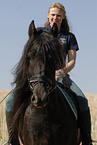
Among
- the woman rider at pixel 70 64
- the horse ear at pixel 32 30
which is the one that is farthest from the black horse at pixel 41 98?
the woman rider at pixel 70 64

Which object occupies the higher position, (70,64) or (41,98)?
(70,64)

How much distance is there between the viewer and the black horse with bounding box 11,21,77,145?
12.9ft

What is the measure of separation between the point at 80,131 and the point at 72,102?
29.2 inches

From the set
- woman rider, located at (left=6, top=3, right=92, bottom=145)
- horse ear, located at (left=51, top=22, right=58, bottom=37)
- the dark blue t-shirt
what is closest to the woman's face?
woman rider, located at (left=6, top=3, right=92, bottom=145)

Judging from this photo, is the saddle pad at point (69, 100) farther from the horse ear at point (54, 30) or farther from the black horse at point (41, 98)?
the horse ear at point (54, 30)

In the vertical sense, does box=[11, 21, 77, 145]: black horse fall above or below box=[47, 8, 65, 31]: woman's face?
below

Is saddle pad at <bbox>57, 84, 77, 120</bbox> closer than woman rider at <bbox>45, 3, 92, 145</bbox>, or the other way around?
saddle pad at <bbox>57, 84, 77, 120</bbox>

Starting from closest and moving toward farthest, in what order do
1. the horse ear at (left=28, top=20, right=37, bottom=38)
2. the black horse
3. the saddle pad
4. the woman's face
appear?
the black horse < the horse ear at (left=28, top=20, right=37, bottom=38) < the saddle pad < the woman's face

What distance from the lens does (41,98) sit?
3.68m

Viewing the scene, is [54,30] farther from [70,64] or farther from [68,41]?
[68,41]

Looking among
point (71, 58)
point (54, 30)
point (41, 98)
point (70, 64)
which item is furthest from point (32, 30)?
point (71, 58)

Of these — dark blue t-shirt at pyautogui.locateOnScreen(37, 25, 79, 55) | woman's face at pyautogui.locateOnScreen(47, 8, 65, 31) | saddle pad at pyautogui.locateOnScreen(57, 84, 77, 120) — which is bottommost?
saddle pad at pyautogui.locateOnScreen(57, 84, 77, 120)

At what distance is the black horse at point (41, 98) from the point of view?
394 cm

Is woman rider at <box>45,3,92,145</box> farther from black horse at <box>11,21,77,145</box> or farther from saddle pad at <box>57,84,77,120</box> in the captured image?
black horse at <box>11,21,77,145</box>
